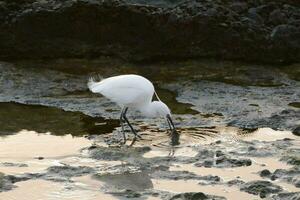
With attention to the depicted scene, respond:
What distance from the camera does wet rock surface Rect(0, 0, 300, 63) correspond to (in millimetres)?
11438

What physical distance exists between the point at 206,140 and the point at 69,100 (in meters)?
2.47

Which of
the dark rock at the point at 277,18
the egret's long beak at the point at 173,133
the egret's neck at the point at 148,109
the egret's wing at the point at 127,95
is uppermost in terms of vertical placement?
the dark rock at the point at 277,18

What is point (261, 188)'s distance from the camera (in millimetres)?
6434

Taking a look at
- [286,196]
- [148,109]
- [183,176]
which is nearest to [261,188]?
[286,196]

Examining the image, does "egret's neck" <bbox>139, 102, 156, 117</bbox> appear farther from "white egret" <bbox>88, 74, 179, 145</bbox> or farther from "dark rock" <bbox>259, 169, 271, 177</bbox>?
"dark rock" <bbox>259, 169, 271, 177</bbox>

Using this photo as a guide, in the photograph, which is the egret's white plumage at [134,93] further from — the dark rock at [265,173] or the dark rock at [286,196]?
the dark rock at [286,196]

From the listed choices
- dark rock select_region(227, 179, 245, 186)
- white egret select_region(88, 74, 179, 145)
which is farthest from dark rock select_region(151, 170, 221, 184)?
white egret select_region(88, 74, 179, 145)

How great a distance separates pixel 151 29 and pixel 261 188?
5.42m

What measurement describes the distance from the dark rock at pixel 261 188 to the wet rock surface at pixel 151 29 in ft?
16.9

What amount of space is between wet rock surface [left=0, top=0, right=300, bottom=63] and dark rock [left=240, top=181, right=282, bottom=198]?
16.9 feet

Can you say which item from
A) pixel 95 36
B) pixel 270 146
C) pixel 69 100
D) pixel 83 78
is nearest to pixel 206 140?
pixel 270 146

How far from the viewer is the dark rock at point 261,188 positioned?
637cm

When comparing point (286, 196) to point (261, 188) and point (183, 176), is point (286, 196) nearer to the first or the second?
point (261, 188)

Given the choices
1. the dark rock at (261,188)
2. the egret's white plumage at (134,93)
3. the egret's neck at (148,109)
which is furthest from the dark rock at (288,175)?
the egret's neck at (148,109)
